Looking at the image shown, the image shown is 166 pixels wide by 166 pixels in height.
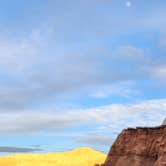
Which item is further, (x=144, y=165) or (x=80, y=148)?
(x=80, y=148)

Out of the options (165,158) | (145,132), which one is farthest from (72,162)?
(165,158)

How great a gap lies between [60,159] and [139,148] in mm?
80662

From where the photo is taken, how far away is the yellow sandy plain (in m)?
133

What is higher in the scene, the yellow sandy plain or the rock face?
the yellow sandy plain

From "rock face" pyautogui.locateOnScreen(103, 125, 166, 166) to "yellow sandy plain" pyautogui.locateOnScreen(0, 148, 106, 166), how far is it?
61.8 meters

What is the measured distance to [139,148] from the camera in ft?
206

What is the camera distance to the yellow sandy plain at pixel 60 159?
436 ft

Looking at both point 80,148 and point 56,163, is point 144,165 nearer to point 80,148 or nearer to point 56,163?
point 56,163

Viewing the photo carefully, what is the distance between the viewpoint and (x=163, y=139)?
5497 cm

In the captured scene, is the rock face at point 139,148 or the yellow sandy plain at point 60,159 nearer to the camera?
the rock face at point 139,148

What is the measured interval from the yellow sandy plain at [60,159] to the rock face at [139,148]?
203 feet

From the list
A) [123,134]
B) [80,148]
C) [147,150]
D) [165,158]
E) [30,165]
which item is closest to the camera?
[165,158]

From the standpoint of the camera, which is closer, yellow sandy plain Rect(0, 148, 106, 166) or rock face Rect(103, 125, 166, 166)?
rock face Rect(103, 125, 166, 166)

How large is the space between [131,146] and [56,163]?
2852 inches
